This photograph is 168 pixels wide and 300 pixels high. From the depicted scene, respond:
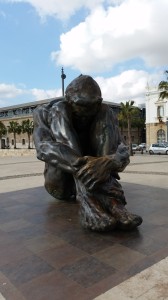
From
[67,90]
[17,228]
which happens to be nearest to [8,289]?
[17,228]

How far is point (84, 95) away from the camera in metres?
3.46

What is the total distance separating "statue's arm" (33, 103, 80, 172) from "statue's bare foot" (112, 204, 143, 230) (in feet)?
1.98

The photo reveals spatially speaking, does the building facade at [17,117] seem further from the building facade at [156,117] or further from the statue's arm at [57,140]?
the statue's arm at [57,140]

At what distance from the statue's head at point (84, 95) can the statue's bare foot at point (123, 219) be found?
119cm

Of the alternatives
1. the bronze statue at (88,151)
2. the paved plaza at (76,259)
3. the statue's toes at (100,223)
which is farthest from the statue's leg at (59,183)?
the statue's toes at (100,223)

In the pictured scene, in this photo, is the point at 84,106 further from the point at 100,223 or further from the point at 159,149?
the point at 159,149

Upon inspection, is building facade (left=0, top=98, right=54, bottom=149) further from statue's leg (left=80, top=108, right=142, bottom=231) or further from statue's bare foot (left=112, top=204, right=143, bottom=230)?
statue's bare foot (left=112, top=204, right=143, bottom=230)

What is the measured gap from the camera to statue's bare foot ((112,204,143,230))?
3023mm

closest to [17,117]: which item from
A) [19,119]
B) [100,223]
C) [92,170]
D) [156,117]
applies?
[19,119]

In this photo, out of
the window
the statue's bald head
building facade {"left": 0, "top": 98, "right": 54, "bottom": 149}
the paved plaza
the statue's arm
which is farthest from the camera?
building facade {"left": 0, "top": 98, "right": 54, "bottom": 149}

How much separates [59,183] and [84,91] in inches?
56.1

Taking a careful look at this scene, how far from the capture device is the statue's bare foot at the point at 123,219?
3.02 metres

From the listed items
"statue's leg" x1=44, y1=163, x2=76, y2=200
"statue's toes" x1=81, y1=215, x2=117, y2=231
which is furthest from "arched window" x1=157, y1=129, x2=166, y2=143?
"statue's toes" x1=81, y1=215, x2=117, y2=231

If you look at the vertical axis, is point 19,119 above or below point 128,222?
above
